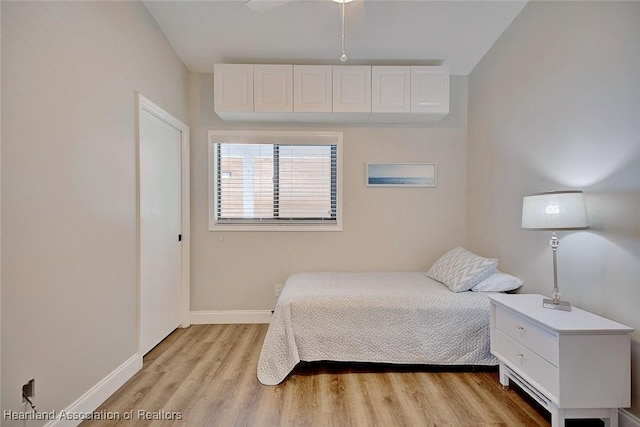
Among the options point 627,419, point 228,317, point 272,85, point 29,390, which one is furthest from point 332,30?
point 627,419

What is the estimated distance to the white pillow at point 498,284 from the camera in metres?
2.38

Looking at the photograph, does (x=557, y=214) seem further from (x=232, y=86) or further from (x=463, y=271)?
(x=232, y=86)

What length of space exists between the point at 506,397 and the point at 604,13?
7.95 ft

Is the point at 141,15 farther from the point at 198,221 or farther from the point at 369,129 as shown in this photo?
the point at 369,129

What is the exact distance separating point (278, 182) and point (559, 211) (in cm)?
245

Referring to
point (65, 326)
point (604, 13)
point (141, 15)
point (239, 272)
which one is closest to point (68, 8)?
point (141, 15)

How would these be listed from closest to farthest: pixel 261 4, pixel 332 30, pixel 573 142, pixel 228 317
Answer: pixel 261 4, pixel 573 142, pixel 332 30, pixel 228 317

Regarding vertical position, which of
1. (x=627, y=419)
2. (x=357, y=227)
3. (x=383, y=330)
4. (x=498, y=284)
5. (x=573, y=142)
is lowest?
(x=627, y=419)

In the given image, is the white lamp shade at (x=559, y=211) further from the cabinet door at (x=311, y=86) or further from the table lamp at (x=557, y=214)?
the cabinet door at (x=311, y=86)

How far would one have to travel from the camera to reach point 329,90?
2.89m

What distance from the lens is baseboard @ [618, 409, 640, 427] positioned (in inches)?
60.3

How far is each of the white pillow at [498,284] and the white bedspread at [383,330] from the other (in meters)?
0.15

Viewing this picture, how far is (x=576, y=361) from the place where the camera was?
4.90ft

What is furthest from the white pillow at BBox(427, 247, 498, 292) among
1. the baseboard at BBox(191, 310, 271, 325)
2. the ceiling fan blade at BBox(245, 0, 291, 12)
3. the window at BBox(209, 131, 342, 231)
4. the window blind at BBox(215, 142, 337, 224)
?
the ceiling fan blade at BBox(245, 0, 291, 12)
